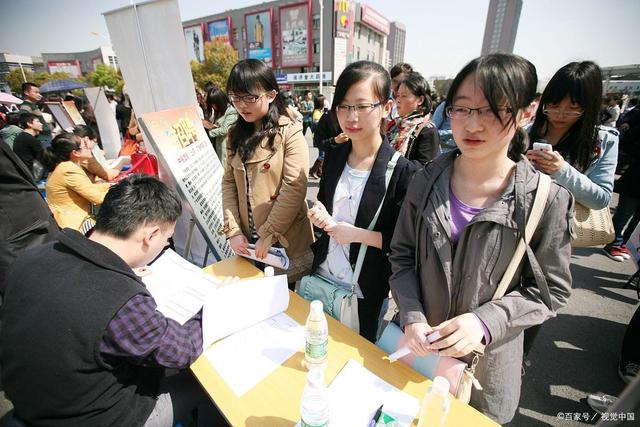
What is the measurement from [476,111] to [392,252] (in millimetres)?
668

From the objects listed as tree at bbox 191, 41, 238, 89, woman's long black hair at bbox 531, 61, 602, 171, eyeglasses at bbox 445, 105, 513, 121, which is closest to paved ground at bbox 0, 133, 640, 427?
woman's long black hair at bbox 531, 61, 602, 171

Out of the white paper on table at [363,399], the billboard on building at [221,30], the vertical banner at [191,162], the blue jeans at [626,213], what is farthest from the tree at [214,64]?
the white paper on table at [363,399]

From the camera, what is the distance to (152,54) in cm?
290

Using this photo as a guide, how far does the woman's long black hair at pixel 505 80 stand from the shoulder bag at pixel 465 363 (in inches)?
10.6

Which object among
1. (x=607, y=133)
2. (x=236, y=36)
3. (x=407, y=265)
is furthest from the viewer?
(x=236, y=36)

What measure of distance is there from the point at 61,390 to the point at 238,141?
60.2 inches

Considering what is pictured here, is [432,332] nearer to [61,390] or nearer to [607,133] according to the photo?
[61,390]

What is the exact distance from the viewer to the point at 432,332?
3.40 ft

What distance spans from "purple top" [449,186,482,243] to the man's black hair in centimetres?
119

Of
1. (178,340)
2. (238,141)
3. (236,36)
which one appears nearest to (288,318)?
(178,340)

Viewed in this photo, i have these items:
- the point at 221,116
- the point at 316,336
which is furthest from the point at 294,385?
the point at 221,116

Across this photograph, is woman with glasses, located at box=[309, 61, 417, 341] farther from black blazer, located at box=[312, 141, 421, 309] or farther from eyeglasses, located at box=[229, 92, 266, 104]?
eyeglasses, located at box=[229, 92, 266, 104]

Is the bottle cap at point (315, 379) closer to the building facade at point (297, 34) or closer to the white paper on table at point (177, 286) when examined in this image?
the white paper on table at point (177, 286)

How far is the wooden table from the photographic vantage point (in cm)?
99
